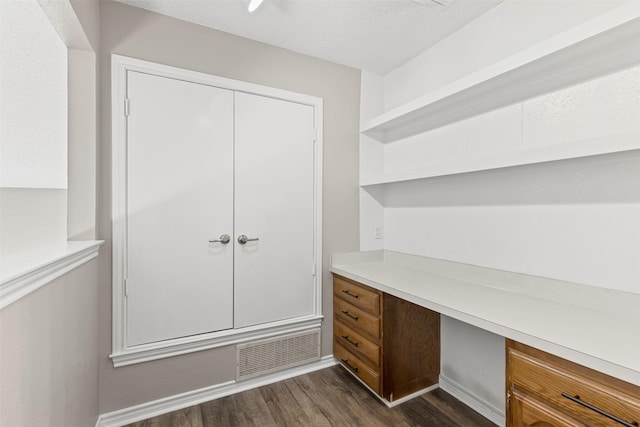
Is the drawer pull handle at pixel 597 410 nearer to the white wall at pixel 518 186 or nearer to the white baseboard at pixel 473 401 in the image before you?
the white wall at pixel 518 186

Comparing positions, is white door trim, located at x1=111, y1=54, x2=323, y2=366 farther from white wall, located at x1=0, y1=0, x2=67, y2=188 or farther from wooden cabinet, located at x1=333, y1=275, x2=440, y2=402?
wooden cabinet, located at x1=333, y1=275, x2=440, y2=402

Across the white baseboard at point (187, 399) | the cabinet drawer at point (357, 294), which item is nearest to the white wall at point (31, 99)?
the white baseboard at point (187, 399)

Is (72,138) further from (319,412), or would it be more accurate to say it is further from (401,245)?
(401,245)

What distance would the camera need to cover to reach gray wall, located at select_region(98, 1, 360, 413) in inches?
68.7

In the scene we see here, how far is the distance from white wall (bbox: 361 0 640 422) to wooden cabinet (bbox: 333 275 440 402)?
6.5 inches

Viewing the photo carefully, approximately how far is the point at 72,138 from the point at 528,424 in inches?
101

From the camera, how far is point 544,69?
57.1 inches

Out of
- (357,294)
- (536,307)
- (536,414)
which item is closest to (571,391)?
(536,414)

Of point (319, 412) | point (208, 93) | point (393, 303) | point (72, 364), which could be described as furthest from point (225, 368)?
point (208, 93)

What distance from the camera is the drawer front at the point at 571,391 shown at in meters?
0.91

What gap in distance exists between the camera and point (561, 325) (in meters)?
1.21

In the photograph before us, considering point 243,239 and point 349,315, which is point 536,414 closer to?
point 349,315

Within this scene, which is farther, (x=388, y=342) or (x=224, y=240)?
(x=224, y=240)

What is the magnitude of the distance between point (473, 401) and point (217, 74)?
2.81 metres
